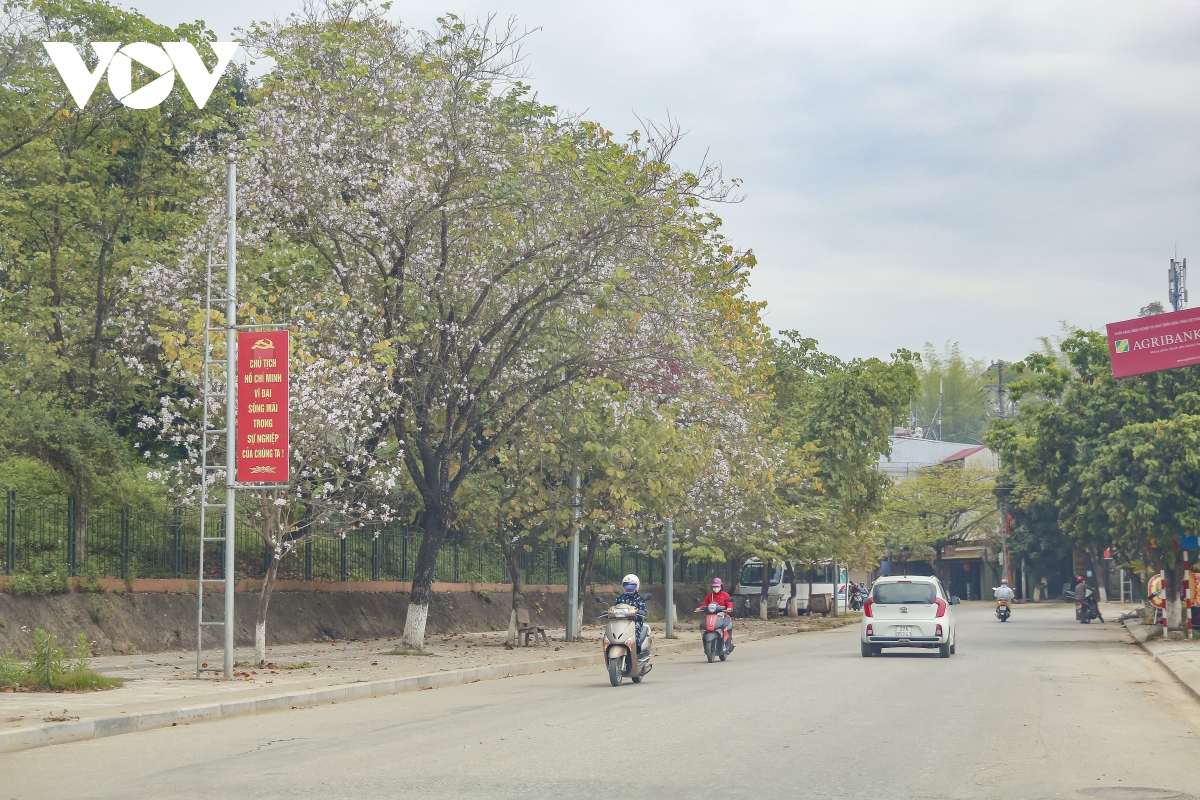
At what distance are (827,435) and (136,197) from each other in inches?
Answer: 989

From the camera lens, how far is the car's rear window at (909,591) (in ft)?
79.9

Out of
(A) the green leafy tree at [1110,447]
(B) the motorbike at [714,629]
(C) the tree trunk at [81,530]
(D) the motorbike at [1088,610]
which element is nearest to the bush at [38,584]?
(C) the tree trunk at [81,530]

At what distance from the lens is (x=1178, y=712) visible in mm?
14602

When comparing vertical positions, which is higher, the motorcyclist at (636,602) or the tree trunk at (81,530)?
the tree trunk at (81,530)

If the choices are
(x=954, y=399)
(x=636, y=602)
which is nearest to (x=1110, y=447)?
(x=636, y=602)

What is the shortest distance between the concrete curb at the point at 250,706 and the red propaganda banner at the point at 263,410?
314cm

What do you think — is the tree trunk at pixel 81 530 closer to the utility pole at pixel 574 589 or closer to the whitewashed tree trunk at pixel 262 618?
the whitewashed tree trunk at pixel 262 618

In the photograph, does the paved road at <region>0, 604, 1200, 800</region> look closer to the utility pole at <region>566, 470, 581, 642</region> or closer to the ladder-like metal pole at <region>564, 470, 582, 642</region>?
the ladder-like metal pole at <region>564, 470, 582, 642</region>

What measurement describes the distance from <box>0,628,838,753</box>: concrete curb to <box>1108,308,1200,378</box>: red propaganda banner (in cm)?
1501

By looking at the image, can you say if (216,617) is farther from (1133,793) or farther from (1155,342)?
(1155,342)

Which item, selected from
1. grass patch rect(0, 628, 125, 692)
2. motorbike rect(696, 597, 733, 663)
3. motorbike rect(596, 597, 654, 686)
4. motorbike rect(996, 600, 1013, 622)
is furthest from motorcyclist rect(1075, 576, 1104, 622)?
grass patch rect(0, 628, 125, 692)

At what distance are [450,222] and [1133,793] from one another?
55.3 feet

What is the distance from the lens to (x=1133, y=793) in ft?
28.7

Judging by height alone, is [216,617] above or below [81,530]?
below
